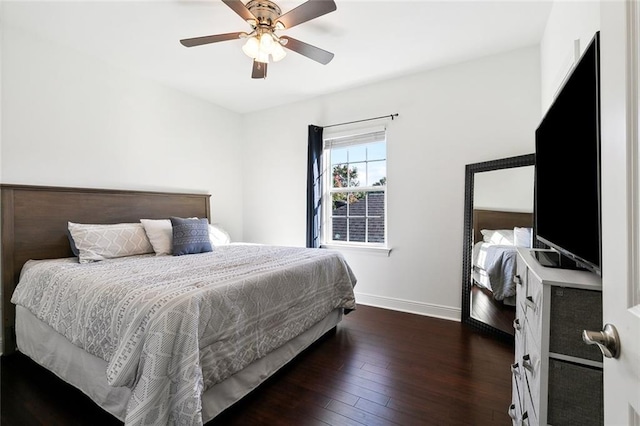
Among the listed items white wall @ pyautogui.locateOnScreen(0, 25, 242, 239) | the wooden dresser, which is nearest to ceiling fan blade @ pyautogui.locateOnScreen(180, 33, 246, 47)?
white wall @ pyautogui.locateOnScreen(0, 25, 242, 239)

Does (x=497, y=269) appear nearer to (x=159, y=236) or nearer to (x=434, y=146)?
(x=434, y=146)

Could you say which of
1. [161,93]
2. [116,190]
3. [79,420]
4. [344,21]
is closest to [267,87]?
[161,93]

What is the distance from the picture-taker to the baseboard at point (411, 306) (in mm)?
2955

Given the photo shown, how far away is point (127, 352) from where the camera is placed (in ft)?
4.03

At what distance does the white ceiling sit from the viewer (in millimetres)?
2074

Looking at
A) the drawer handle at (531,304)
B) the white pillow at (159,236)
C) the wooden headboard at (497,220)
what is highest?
the wooden headboard at (497,220)

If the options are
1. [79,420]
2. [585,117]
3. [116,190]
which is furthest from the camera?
[116,190]

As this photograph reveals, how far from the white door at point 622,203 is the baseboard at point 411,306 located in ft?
8.32

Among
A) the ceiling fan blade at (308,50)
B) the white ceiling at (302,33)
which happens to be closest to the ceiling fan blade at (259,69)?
the ceiling fan blade at (308,50)

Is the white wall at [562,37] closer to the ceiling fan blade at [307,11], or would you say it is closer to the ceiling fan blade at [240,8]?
the ceiling fan blade at [307,11]

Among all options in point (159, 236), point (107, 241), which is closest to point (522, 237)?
point (159, 236)

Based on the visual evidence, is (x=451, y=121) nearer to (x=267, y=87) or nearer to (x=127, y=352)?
(x=267, y=87)

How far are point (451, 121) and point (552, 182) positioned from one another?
1.86 m

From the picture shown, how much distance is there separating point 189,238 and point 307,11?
2.17m
